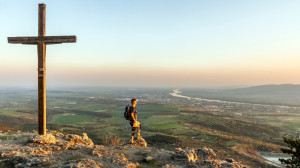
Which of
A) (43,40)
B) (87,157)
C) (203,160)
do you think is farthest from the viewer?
(43,40)

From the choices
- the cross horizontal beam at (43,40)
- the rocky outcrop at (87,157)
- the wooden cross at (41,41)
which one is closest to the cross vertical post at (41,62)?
the wooden cross at (41,41)

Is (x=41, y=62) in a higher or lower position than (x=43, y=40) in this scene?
lower

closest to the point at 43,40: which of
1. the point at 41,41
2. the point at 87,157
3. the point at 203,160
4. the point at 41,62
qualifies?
the point at 41,41

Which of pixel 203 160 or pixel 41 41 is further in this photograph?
pixel 41 41

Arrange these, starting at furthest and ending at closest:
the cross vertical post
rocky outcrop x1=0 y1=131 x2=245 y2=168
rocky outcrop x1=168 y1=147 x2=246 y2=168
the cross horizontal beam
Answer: the cross vertical post → the cross horizontal beam → rocky outcrop x1=168 y1=147 x2=246 y2=168 → rocky outcrop x1=0 y1=131 x2=245 y2=168

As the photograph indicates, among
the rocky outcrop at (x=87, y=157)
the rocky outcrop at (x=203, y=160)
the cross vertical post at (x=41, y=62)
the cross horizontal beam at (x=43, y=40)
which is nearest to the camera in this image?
the rocky outcrop at (x=87, y=157)

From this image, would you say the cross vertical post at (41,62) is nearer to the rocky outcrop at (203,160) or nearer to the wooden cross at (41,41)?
the wooden cross at (41,41)

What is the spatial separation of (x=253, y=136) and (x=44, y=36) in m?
43.8

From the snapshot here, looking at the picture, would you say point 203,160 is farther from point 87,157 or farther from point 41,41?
point 41,41

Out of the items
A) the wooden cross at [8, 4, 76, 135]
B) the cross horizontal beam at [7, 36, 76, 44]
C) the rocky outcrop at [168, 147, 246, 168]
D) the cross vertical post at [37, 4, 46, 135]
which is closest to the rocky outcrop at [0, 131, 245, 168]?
the rocky outcrop at [168, 147, 246, 168]

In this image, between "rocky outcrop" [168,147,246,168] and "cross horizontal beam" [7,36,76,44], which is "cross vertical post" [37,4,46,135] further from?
"rocky outcrop" [168,147,246,168]

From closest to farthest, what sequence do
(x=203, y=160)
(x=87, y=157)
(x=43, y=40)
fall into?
(x=87, y=157), (x=203, y=160), (x=43, y=40)

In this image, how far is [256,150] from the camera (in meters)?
30.5

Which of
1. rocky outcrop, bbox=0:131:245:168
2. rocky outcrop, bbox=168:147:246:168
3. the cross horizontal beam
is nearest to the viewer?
rocky outcrop, bbox=0:131:245:168
